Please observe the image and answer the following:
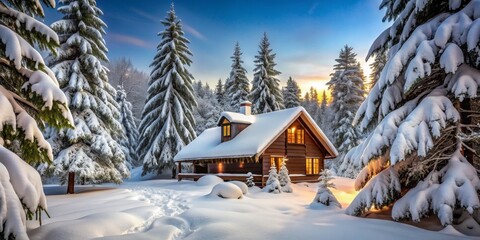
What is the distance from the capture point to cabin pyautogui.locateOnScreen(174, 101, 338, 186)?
22.1 metres

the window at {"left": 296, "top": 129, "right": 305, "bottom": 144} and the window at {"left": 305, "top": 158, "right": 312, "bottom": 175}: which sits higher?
the window at {"left": 296, "top": 129, "right": 305, "bottom": 144}

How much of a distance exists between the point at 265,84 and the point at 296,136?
1618cm

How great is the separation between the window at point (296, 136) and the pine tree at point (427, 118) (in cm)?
1501

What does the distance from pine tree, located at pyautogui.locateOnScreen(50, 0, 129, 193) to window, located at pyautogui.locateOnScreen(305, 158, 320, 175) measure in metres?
15.4

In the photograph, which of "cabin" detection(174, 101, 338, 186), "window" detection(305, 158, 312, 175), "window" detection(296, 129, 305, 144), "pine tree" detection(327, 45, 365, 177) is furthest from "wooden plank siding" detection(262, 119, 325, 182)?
"pine tree" detection(327, 45, 365, 177)

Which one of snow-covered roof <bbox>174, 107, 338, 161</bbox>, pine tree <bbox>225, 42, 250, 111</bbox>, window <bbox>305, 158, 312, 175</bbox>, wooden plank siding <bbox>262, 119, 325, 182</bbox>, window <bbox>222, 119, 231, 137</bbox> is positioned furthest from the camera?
pine tree <bbox>225, 42, 250, 111</bbox>

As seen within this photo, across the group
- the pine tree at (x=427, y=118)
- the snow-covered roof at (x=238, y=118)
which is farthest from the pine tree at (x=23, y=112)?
the snow-covered roof at (x=238, y=118)

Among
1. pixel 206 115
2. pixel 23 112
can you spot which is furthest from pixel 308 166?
pixel 206 115

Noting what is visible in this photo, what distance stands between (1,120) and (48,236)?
279 centimetres

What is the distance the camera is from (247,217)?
9.16 metres

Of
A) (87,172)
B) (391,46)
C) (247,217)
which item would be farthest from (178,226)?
(87,172)

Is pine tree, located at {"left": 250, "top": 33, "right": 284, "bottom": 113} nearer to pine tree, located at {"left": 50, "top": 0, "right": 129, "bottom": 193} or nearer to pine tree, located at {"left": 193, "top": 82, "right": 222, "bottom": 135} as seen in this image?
pine tree, located at {"left": 193, "top": 82, "right": 222, "bottom": 135}

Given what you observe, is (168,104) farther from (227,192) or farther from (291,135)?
(227,192)

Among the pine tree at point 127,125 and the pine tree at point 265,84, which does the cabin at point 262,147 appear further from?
the pine tree at point 127,125
